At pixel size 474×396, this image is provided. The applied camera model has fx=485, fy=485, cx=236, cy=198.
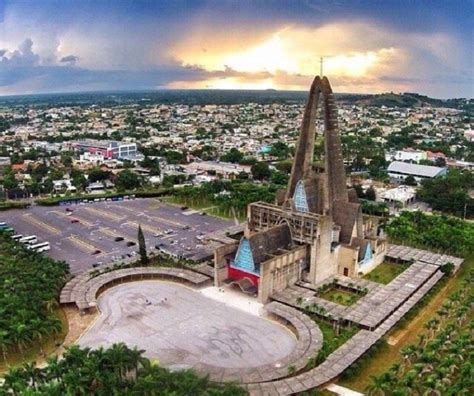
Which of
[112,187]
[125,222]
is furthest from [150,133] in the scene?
[125,222]

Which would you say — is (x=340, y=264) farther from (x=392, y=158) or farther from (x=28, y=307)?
(x=392, y=158)

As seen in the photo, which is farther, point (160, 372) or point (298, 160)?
point (298, 160)

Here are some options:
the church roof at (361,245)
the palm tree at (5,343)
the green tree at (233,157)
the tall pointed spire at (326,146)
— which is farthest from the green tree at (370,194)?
the palm tree at (5,343)

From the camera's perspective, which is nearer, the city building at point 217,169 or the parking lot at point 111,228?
the parking lot at point 111,228

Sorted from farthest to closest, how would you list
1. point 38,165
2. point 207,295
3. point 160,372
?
point 38,165, point 207,295, point 160,372

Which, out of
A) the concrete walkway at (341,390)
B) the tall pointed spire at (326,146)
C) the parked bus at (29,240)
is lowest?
the concrete walkway at (341,390)

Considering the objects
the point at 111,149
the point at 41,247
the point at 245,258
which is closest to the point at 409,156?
the point at 111,149

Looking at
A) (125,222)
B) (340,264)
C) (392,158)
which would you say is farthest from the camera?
(392,158)

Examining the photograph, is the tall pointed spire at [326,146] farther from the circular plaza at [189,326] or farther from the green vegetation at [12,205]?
the green vegetation at [12,205]
